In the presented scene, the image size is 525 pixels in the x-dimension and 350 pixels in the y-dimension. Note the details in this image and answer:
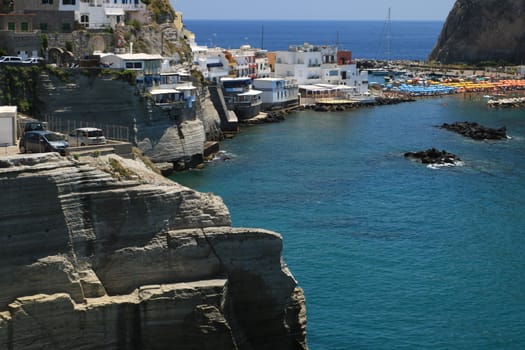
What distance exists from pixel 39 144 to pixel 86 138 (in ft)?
9.24

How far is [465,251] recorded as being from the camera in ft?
149

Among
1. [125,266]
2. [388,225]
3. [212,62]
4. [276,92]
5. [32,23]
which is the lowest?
[388,225]

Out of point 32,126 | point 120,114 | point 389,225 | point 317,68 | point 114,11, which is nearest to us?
point 32,126

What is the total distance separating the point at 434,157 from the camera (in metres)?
71.8

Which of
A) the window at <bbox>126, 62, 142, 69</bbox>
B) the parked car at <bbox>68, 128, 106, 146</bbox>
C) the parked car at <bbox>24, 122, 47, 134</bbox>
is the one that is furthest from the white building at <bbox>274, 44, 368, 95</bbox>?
the parked car at <bbox>24, 122, 47, 134</bbox>

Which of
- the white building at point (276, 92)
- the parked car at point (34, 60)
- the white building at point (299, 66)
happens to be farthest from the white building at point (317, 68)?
the parked car at point (34, 60)

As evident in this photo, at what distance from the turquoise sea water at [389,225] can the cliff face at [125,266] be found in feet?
16.8

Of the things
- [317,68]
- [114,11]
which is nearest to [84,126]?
[114,11]

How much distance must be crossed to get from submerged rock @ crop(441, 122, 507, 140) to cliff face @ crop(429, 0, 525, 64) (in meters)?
86.0

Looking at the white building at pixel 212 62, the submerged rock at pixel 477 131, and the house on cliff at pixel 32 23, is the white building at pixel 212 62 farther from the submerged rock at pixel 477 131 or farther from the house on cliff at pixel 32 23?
the house on cliff at pixel 32 23

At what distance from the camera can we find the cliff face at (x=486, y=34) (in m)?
174

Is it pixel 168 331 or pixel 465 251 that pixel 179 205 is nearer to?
pixel 168 331

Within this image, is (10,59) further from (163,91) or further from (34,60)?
(163,91)

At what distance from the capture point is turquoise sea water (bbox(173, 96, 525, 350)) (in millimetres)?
35125
